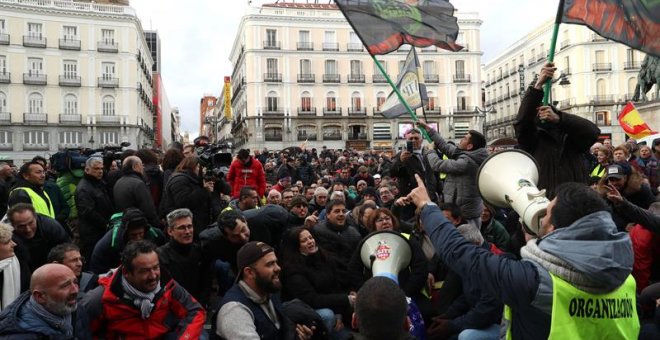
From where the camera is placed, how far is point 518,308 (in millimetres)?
2248

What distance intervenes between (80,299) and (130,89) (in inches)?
1731

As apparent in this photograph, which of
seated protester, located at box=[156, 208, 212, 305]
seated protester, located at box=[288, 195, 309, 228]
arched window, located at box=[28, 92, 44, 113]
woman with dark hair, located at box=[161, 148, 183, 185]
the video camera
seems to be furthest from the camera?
arched window, located at box=[28, 92, 44, 113]

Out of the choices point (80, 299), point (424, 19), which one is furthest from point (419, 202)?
point (424, 19)

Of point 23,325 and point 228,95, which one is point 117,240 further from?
point 228,95

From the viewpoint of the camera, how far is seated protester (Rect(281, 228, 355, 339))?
4.67m

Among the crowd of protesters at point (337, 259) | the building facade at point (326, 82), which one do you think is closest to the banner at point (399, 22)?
the crowd of protesters at point (337, 259)

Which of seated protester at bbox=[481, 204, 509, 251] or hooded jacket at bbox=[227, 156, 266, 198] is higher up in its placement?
hooded jacket at bbox=[227, 156, 266, 198]

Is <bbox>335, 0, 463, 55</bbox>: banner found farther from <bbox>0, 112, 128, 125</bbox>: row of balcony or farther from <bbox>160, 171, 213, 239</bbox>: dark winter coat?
<bbox>0, 112, 128, 125</bbox>: row of balcony

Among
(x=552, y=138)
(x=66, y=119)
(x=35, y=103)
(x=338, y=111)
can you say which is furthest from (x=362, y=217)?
(x=35, y=103)

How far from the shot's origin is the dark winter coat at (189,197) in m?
5.65

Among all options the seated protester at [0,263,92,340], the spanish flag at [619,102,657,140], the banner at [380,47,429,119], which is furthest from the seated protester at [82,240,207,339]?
the spanish flag at [619,102,657,140]

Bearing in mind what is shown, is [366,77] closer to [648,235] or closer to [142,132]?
[142,132]

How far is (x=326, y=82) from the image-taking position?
157ft

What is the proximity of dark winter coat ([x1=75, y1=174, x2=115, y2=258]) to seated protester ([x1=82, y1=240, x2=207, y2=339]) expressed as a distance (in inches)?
88.9
